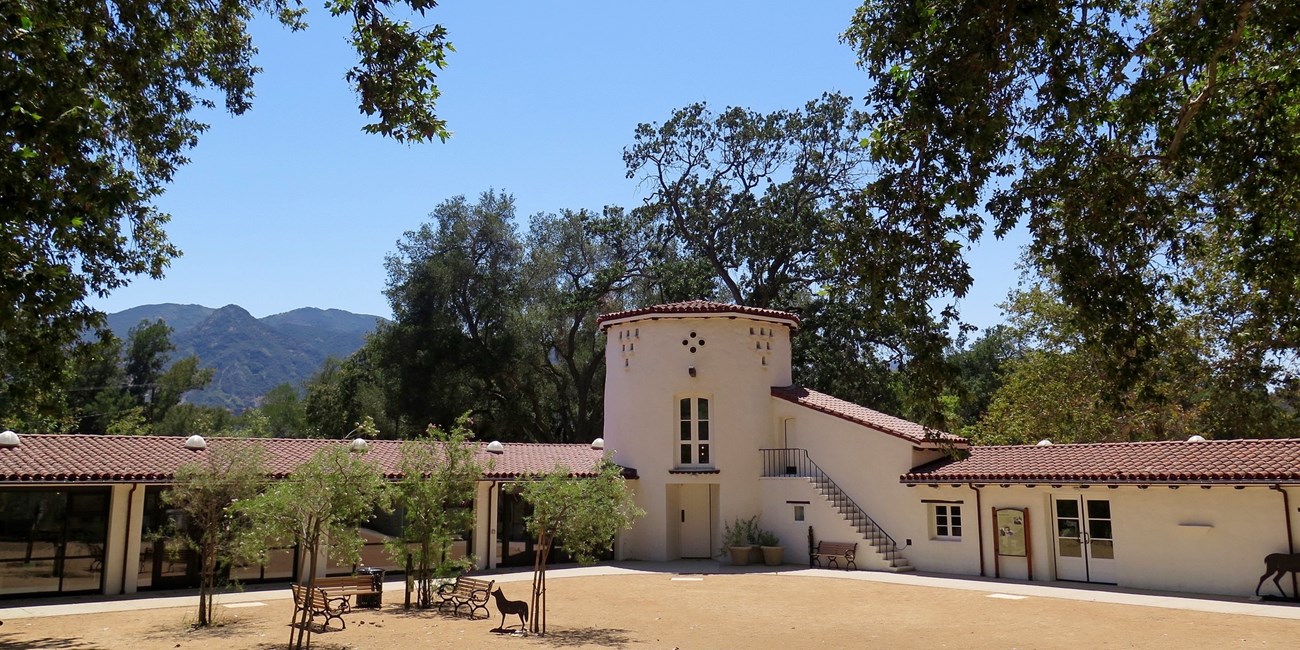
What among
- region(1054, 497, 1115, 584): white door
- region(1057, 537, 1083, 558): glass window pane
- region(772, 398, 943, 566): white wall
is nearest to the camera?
region(1054, 497, 1115, 584): white door

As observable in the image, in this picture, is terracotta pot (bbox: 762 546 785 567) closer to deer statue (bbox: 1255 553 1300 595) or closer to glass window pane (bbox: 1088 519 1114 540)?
glass window pane (bbox: 1088 519 1114 540)

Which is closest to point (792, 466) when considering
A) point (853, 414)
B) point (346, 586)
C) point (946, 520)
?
point (853, 414)

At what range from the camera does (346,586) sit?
52.2 feet

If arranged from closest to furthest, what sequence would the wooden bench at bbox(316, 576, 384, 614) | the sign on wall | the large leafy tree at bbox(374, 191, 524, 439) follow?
the wooden bench at bbox(316, 576, 384, 614) → the sign on wall → the large leafy tree at bbox(374, 191, 524, 439)

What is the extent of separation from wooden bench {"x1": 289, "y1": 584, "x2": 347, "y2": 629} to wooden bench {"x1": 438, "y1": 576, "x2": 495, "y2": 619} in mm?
1916

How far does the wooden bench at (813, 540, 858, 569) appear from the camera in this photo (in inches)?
927

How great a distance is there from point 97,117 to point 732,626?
11.6 metres

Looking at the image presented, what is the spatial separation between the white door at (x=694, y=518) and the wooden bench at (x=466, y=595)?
11.4 metres

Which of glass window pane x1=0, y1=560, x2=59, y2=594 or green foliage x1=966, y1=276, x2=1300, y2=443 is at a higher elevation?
green foliage x1=966, y1=276, x2=1300, y2=443

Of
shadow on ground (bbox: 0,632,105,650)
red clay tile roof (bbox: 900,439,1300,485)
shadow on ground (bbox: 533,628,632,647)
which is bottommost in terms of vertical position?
shadow on ground (bbox: 533,628,632,647)

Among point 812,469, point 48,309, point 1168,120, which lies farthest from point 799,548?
point 48,309

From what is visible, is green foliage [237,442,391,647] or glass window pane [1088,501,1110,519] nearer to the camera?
green foliage [237,442,391,647]

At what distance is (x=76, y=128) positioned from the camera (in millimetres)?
7750

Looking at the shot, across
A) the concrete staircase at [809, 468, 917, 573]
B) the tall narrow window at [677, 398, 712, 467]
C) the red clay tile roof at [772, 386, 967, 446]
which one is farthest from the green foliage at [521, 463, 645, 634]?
the tall narrow window at [677, 398, 712, 467]
